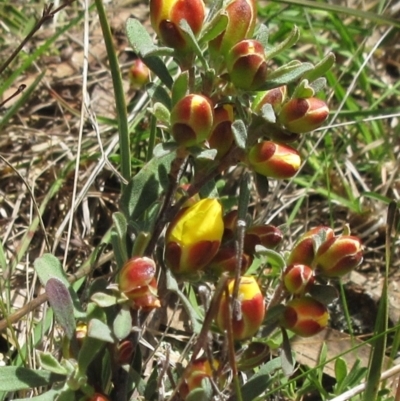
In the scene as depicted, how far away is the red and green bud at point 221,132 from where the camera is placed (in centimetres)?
152

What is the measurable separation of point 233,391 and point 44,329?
2.08 ft

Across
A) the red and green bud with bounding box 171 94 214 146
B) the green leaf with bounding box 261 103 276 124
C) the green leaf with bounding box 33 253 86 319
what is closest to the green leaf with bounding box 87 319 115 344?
the green leaf with bounding box 33 253 86 319

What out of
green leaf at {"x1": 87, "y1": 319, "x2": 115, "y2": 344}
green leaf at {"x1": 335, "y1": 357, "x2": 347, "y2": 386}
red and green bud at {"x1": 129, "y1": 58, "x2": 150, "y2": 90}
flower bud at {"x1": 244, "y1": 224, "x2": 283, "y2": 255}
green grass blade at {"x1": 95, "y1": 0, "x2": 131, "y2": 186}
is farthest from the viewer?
red and green bud at {"x1": 129, "y1": 58, "x2": 150, "y2": 90}

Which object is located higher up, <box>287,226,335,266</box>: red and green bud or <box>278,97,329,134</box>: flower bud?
<box>278,97,329,134</box>: flower bud

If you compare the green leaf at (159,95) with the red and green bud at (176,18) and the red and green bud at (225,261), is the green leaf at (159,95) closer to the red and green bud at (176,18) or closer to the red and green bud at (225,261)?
A: the red and green bud at (176,18)

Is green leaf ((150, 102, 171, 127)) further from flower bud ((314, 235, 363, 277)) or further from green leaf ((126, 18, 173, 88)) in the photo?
flower bud ((314, 235, 363, 277))

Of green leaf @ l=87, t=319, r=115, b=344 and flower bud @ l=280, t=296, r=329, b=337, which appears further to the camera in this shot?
flower bud @ l=280, t=296, r=329, b=337

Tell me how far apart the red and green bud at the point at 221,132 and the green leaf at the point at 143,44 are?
14cm

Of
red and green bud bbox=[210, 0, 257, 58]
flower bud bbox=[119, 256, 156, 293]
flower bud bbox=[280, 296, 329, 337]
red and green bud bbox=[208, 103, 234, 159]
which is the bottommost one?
flower bud bbox=[280, 296, 329, 337]

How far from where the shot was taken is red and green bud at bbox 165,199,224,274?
144 centimetres

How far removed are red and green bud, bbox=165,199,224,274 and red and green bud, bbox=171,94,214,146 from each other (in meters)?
0.14

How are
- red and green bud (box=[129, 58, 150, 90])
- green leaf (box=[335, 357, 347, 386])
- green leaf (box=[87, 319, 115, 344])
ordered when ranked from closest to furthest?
green leaf (box=[87, 319, 115, 344]) < green leaf (box=[335, 357, 347, 386]) < red and green bud (box=[129, 58, 150, 90])

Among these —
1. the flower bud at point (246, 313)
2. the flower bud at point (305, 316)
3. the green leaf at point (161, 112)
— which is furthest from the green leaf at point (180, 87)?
the flower bud at point (305, 316)

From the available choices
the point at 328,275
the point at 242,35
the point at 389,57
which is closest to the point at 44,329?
the point at 328,275
